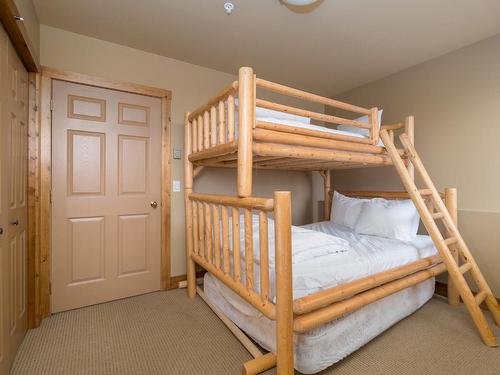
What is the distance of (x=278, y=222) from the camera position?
1133mm

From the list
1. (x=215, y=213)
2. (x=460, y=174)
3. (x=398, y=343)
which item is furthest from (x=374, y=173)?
(x=215, y=213)

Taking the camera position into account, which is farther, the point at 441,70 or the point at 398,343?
the point at 441,70

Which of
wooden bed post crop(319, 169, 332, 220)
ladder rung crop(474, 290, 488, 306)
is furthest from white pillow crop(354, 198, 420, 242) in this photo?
wooden bed post crop(319, 169, 332, 220)

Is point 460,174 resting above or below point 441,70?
below

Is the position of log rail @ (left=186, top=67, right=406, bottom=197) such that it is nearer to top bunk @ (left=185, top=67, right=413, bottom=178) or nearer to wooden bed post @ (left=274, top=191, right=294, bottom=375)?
top bunk @ (left=185, top=67, right=413, bottom=178)

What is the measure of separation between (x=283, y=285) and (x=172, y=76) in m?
2.32

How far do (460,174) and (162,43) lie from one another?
119 inches

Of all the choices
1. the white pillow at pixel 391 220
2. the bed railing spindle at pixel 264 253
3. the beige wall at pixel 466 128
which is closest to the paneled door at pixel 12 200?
the bed railing spindle at pixel 264 253

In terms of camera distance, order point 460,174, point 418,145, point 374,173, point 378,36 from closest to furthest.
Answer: point 378,36 → point 460,174 → point 418,145 → point 374,173

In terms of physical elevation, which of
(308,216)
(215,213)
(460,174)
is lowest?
(308,216)

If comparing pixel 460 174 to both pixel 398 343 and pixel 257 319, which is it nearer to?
pixel 398 343

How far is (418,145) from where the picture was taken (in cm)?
258

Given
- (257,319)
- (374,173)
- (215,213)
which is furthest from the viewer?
(374,173)

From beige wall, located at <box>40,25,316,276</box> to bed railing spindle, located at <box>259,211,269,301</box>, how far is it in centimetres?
152
